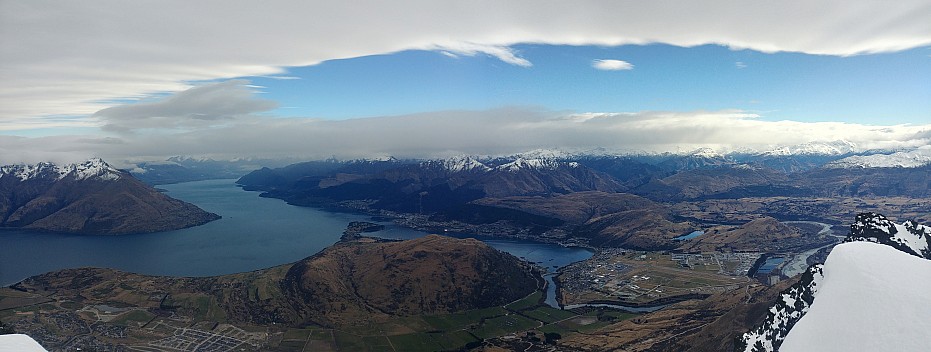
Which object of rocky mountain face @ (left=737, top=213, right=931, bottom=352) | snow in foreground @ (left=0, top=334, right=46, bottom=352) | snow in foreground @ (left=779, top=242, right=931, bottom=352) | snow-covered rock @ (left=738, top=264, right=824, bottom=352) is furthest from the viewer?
A: snow-covered rock @ (left=738, top=264, right=824, bottom=352)

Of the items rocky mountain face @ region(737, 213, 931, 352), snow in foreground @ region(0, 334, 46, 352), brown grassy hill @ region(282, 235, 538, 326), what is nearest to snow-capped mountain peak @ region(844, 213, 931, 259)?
rocky mountain face @ region(737, 213, 931, 352)

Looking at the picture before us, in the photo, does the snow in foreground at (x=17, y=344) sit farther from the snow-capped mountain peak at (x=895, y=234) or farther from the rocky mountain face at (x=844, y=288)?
the snow-capped mountain peak at (x=895, y=234)

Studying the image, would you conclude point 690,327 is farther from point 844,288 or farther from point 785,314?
point 844,288

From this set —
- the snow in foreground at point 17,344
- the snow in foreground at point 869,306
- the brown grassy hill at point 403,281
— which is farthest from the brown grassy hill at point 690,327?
the snow in foreground at point 17,344

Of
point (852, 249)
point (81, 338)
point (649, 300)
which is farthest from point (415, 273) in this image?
point (852, 249)

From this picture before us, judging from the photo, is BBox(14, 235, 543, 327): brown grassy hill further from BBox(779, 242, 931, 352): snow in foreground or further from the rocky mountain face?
BBox(779, 242, 931, 352): snow in foreground

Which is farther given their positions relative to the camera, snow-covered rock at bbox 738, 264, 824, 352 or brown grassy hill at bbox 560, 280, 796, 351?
brown grassy hill at bbox 560, 280, 796, 351
